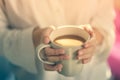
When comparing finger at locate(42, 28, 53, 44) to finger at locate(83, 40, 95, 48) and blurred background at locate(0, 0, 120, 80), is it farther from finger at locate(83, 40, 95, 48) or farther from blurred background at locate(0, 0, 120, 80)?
blurred background at locate(0, 0, 120, 80)

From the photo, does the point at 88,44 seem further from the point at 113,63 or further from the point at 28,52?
the point at 113,63

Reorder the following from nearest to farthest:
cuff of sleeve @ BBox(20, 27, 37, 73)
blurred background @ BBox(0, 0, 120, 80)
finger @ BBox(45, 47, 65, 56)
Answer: finger @ BBox(45, 47, 65, 56), cuff of sleeve @ BBox(20, 27, 37, 73), blurred background @ BBox(0, 0, 120, 80)

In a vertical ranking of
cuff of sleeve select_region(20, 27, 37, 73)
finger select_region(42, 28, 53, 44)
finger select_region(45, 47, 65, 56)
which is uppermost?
finger select_region(42, 28, 53, 44)

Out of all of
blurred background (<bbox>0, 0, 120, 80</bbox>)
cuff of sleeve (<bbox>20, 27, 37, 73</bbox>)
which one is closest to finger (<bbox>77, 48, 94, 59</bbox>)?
cuff of sleeve (<bbox>20, 27, 37, 73</bbox>)

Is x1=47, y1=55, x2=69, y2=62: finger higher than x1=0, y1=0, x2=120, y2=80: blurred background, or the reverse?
x1=47, y1=55, x2=69, y2=62: finger

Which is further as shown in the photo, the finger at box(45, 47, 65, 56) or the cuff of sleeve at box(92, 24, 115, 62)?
the cuff of sleeve at box(92, 24, 115, 62)

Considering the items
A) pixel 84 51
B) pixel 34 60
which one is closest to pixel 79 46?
pixel 84 51

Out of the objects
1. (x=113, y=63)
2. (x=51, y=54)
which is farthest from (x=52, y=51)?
(x=113, y=63)

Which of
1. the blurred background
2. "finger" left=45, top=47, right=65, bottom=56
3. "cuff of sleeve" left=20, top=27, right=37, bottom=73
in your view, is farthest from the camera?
the blurred background

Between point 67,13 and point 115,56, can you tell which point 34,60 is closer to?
point 67,13

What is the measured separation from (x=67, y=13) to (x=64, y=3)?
0.02 meters

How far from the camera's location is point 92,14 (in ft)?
2.19

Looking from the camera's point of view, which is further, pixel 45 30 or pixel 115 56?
pixel 115 56

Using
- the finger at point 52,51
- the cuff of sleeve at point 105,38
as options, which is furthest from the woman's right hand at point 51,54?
the cuff of sleeve at point 105,38
